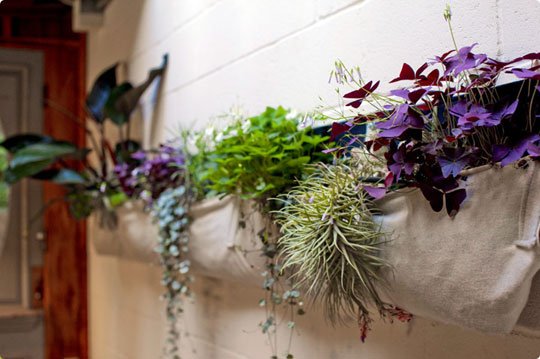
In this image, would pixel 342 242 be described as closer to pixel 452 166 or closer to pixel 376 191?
pixel 376 191

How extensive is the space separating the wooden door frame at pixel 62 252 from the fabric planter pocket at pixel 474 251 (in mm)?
2844

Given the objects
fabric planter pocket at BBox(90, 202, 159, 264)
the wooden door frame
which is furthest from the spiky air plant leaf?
the wooden door frame

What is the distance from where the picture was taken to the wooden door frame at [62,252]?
3.64 metres

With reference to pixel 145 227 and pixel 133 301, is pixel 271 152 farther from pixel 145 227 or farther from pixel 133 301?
pixel 133 301

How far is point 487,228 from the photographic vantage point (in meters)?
0.94

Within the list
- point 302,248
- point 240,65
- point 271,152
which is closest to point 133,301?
point 240,65

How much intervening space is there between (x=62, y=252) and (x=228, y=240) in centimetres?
237

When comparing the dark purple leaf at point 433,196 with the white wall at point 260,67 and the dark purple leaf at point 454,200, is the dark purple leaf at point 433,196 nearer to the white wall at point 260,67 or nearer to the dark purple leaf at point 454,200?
the dark purple leaf at point 454,200

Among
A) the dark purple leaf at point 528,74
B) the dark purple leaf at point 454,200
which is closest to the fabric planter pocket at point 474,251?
the dark purple leaf at point 454,200

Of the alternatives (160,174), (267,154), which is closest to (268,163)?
(267,154)

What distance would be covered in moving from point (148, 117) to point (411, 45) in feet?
5.20

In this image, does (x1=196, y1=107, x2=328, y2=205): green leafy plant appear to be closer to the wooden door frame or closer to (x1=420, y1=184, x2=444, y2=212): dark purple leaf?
(x1=420, y1=184, x2=444, y2=212): dark purple leaf

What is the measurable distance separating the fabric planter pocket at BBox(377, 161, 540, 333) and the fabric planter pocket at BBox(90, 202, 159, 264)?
3.76 ft

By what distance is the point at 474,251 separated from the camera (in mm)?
946
